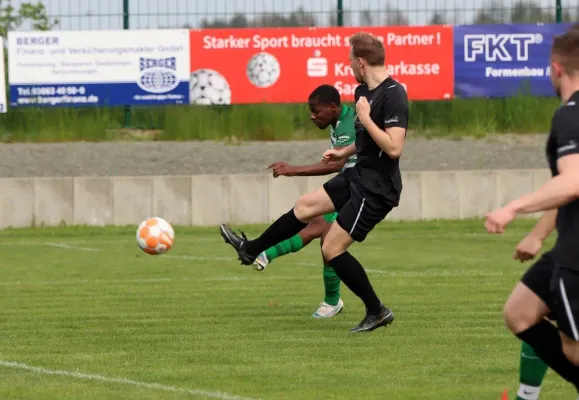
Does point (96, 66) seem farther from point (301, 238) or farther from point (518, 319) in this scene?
point (518, 319)

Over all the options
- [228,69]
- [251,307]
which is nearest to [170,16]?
[228,69]

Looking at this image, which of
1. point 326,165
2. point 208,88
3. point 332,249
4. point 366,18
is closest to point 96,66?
point 208,88

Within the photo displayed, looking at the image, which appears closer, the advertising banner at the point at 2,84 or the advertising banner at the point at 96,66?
the advertising banner at the point at 2,84

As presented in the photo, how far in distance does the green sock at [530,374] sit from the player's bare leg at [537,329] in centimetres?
25

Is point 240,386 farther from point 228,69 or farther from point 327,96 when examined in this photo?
point 228,69

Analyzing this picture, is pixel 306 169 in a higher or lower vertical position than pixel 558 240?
lower

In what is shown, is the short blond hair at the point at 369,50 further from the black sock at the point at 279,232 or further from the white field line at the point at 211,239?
the white field line at the point at 211,239

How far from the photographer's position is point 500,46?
83.8 ft

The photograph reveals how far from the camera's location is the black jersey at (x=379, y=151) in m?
9.95

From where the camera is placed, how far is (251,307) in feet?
40.0

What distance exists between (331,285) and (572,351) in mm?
5130

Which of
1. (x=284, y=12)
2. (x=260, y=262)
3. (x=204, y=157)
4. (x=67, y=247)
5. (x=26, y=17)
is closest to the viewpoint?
(x=260, y=262)

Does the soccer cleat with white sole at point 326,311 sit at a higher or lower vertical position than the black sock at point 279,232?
lower

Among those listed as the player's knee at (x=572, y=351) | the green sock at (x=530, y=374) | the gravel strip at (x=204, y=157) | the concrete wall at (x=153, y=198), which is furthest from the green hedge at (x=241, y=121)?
the player's knee at (x=572, y=351)
